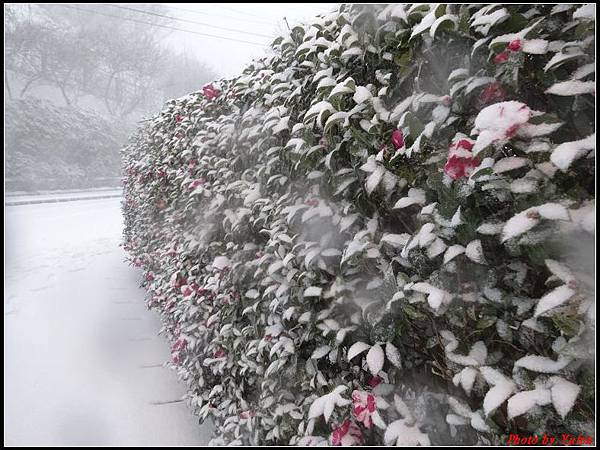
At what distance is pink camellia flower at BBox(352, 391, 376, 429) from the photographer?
4.43 ft

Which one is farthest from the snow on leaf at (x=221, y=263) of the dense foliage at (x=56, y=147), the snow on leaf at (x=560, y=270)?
the dense foliage at (x=56, y=147)

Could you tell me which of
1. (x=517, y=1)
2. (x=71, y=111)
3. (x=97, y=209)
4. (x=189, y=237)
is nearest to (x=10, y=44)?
(x=71, y=111)

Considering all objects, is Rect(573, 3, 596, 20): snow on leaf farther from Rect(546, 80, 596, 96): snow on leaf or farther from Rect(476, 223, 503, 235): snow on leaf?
Rect(476, 223, 503, 235): snow on leaf

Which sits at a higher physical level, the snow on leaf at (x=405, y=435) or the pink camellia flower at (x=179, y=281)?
the snow on leaf at (x=405, y=435)

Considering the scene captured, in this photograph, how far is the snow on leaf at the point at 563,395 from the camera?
35.7 inches

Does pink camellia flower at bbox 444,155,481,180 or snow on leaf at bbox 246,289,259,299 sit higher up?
pink camellia flower at bbox 444,155,481,180

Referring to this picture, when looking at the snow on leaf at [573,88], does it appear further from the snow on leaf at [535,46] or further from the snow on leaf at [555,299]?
the snow on leaf at [555,299]

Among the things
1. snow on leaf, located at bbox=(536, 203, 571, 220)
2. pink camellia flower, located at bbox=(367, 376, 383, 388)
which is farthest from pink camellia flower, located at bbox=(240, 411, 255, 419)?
snow on leaf, located at bbox=(536, 203, 571, 220)

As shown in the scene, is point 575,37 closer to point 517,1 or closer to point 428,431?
point 517,1

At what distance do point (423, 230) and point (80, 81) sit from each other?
33.9m

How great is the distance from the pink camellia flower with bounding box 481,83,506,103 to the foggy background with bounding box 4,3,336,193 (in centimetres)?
1542

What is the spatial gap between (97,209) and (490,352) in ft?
52.6

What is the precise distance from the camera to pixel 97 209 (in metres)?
14.8

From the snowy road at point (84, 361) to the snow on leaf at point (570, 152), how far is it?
3.09 m
